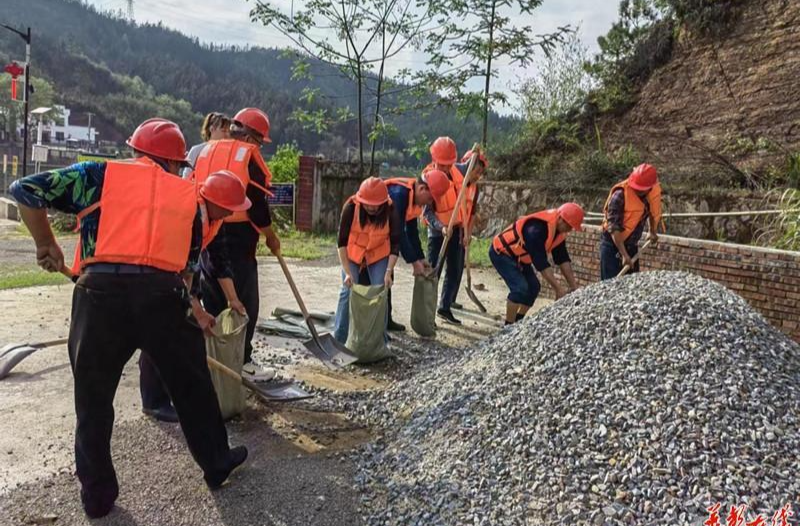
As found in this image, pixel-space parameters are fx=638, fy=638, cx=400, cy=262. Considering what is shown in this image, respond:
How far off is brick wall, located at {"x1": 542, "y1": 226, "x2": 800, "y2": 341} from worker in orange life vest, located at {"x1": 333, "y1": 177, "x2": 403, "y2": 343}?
3.10 meters

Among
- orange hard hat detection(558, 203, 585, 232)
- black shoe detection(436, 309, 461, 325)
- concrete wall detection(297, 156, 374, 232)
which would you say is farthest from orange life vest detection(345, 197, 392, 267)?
concrete wall detection(297, 156, 374, 232)

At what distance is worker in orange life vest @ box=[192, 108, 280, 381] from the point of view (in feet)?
12.3

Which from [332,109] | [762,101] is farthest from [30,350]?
[762,101]

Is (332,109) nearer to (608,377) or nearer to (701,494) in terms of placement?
(608,377)

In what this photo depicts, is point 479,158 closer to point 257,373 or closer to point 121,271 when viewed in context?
point 257,373

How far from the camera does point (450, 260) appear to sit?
6.17 m

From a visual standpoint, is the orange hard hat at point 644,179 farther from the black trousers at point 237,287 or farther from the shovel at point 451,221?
the black trousers at point 237,287

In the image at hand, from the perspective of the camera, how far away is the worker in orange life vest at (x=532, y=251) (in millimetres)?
5242

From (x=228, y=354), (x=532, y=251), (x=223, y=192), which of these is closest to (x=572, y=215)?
(x=532, y=251)

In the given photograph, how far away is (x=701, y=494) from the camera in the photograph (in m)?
2.47

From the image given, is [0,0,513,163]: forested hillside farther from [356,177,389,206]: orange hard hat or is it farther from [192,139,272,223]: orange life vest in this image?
[192,139,272,223]: orange life vest

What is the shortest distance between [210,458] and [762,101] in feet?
37.1

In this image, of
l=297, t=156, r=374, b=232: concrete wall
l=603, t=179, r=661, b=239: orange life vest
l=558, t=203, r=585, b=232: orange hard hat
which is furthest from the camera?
l=297, t=156, r=374, b=232: concrete wall

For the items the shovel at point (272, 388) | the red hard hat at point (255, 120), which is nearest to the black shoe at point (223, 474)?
the shovel at point (272, 388)
